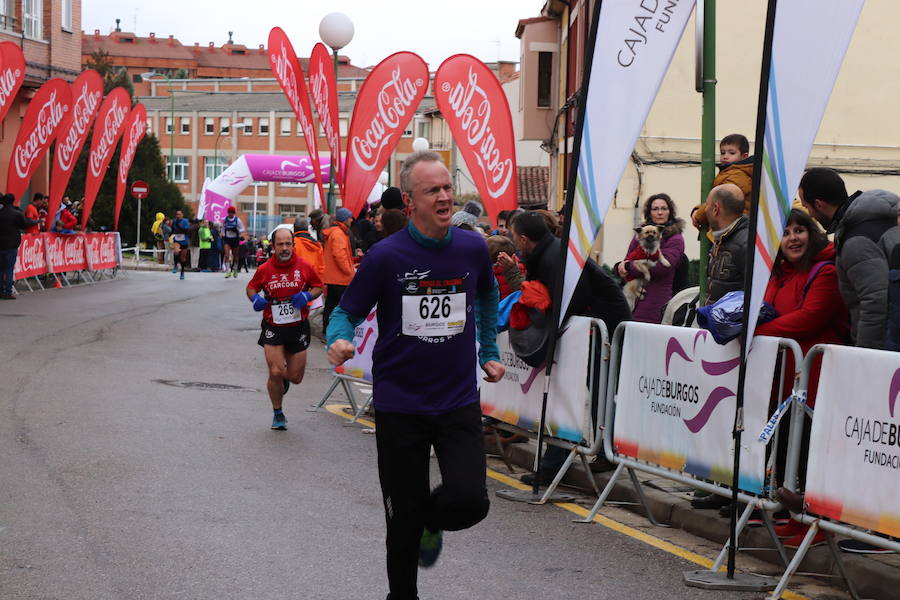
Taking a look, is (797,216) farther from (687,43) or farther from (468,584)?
(687,43)

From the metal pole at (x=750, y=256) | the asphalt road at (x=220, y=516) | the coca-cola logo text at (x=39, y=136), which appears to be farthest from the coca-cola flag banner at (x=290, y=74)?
the metal pole at (x=750, y=256)

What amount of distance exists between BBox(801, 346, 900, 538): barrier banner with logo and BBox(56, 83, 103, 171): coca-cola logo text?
81.0 ft

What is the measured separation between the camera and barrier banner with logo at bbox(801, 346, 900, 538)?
5910mm

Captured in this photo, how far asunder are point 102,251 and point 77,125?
5.59 meters

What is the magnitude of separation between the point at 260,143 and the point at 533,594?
108 meters

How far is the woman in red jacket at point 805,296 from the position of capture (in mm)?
7148

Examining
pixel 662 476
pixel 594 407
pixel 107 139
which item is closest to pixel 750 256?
pixel 662 476

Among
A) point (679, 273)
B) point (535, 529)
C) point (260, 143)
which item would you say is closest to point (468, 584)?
point (535, 529)

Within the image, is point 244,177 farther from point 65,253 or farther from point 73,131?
point 73,131

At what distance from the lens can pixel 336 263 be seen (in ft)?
53.8

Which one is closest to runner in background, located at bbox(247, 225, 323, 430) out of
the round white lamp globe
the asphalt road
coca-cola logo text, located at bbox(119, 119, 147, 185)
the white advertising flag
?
the asphalt road

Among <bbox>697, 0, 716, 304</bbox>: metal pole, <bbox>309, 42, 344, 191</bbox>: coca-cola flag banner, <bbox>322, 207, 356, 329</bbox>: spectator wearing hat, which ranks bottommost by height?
<bbox>322, 207, 356, 329</bbox>: spectator wearing hat

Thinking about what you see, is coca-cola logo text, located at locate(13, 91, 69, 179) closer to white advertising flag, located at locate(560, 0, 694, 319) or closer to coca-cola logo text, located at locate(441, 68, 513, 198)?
coca-cola logo text, located at locate(441, 68, 513, 198)

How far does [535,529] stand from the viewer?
774 centimetres
